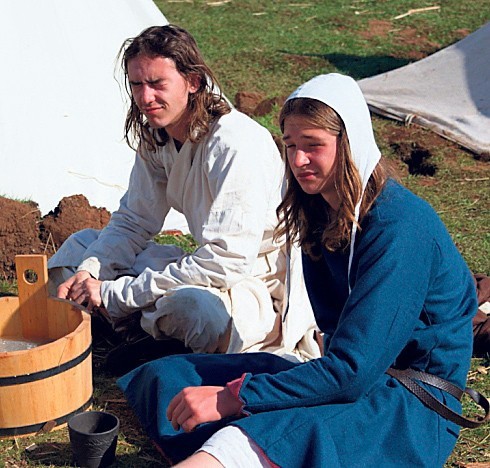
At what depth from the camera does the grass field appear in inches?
134

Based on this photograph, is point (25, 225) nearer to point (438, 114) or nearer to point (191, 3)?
point (438, 114)

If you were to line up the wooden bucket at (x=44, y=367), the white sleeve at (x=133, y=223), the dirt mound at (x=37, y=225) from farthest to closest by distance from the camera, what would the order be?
the dirt mound at (x=37, y=225), the white sleeve at (x=133, y=223), the wooden bucket at (x=44, y=367)

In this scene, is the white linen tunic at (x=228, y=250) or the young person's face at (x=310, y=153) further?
the white linen tunic at (x=228, y=250)

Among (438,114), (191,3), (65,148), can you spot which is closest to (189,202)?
(65,148)

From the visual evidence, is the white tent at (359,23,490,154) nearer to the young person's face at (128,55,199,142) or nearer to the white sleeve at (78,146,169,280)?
the white sleeve at (78,146,169,280)

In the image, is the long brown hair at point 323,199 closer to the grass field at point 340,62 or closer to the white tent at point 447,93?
the grass field at point 340,62

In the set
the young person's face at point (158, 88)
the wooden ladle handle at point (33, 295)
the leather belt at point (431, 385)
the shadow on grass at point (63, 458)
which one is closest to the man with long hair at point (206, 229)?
the young person's face at point (158, 88)

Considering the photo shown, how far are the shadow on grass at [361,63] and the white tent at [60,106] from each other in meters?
3.29

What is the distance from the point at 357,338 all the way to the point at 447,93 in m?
5.78

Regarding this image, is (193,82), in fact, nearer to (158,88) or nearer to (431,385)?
(158,88)

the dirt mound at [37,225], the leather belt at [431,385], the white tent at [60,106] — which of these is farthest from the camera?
the white tent at [60,106]

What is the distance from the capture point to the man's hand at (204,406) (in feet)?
8.77

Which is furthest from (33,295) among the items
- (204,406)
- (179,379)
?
(204,406)

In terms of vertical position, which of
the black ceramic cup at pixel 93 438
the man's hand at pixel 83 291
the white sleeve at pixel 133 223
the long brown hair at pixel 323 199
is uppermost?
the long brown hair at pixel 323 199
